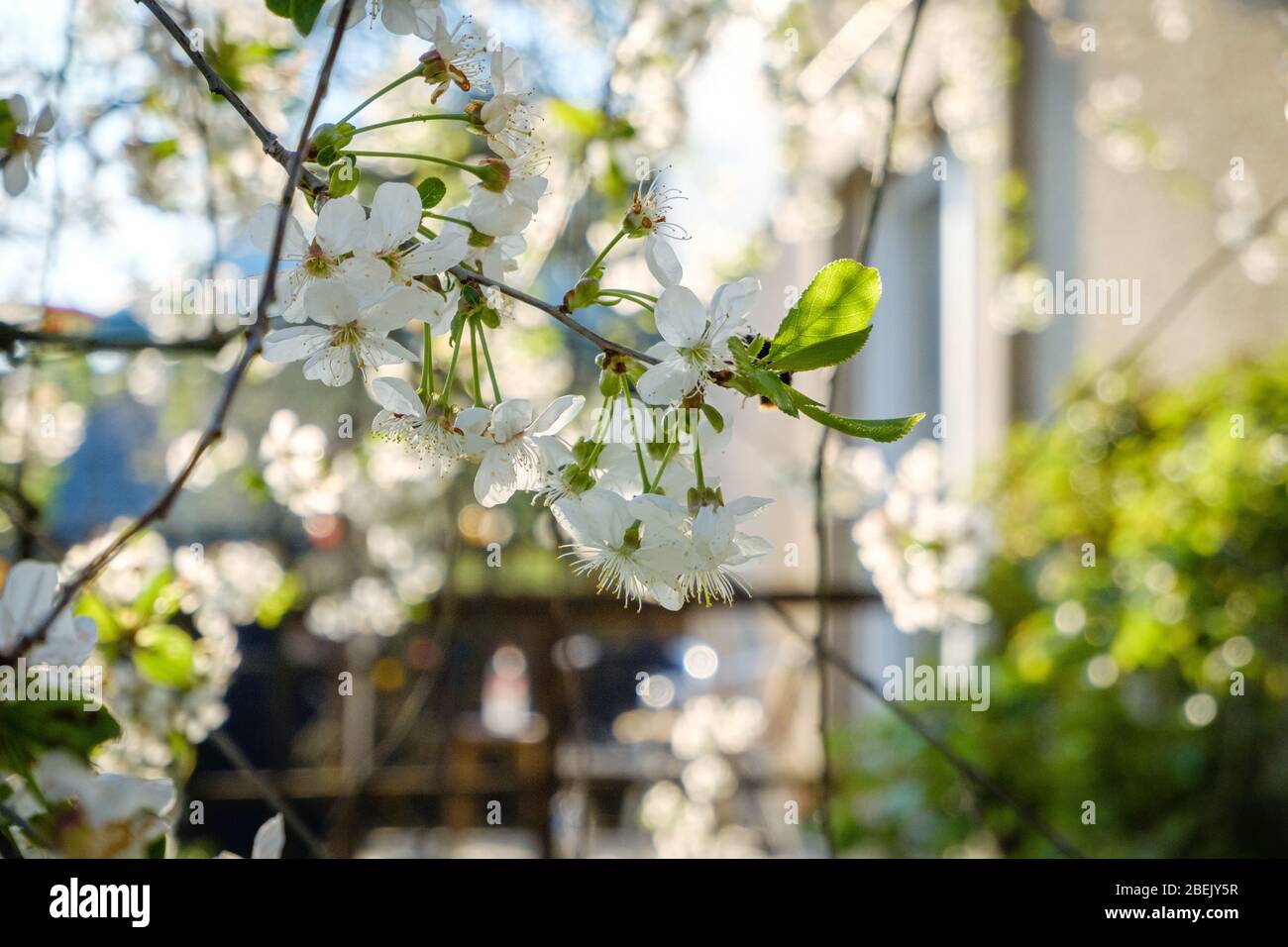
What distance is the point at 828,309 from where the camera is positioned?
1.67 ft

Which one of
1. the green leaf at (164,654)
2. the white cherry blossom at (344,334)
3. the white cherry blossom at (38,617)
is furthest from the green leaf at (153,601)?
the white cherry blossom at (344,334)

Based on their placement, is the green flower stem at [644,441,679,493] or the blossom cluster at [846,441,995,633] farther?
the blossom cluster at [846,441,995,633]

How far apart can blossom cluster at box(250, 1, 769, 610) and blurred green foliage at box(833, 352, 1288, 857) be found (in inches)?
68.1

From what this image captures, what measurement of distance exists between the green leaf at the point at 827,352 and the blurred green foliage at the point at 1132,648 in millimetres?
1796

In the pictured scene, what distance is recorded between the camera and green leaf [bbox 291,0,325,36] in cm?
61

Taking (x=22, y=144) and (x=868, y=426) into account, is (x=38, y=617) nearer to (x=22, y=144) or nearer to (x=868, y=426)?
(x=22, y=144)

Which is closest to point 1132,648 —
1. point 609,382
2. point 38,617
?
point 609,382

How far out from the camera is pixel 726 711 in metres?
3.85

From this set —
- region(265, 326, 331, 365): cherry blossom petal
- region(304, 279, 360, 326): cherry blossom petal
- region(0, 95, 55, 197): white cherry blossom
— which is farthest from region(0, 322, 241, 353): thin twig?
region(304, 279, 360, 326): cherry blossom petal

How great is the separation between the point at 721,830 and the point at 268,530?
6.22 ft

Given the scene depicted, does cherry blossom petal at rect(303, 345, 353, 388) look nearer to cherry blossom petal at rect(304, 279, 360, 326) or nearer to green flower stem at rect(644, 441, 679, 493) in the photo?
cherry blossom petal at rect(304, 279, 360, 326)

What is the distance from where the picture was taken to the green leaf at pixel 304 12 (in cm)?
61

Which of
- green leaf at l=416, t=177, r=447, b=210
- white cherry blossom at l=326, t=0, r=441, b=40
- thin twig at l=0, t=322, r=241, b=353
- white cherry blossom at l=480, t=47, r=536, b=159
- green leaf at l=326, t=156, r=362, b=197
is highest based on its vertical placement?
white cherry blossom at l=326, t=0, r=441, b=40
